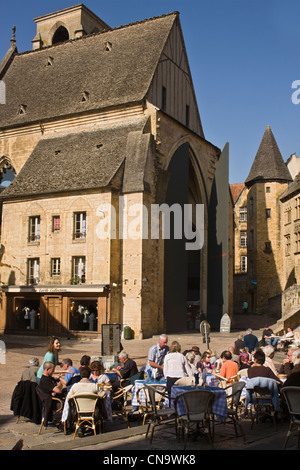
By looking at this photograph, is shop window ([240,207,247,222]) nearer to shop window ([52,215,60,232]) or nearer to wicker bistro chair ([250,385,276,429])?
shop window ([52,215,60,232])

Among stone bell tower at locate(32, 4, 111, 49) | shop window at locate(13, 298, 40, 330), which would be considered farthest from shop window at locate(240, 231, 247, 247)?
shop window at locate(13, 298, 40, 330)

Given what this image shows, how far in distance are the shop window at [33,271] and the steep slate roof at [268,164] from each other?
2272cm

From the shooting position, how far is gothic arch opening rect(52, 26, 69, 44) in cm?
3938

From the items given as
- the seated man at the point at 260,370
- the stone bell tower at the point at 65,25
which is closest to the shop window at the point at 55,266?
the stone bell tower at the point at 65,25

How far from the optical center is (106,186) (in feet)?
84.5

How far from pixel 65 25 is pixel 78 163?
A: 1524 cm

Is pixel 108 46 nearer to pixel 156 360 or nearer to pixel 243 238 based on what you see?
pixel 156 360

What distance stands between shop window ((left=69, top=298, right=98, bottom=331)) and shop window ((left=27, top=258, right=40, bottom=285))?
2914mm

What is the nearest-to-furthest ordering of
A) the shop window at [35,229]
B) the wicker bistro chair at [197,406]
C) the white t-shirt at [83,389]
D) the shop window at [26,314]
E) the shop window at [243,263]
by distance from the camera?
1. the wicker bistro chair at [197,406]
2. the white t-shirt at [83,389]
3. the shop window at [26,314]
4. the shop window at [35,229]
5. the shop window at [243,263]

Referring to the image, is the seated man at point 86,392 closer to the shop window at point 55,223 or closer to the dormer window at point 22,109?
the shop window at point 55,223

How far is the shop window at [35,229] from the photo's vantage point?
2838 centimetres

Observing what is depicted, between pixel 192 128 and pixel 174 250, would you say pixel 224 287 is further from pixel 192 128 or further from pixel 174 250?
pixel 192 128

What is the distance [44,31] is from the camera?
39688 mm
